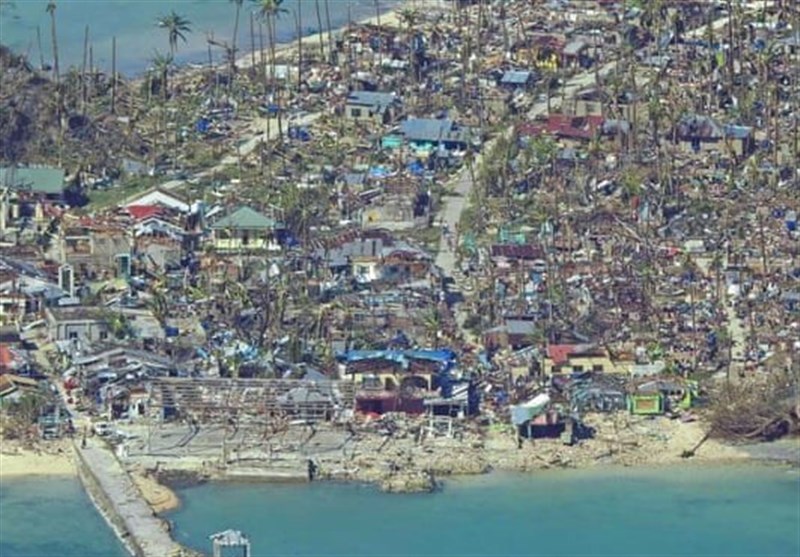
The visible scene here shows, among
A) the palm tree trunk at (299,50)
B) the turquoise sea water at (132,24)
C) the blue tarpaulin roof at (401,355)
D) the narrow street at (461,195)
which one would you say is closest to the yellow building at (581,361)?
the blue tarpaulin roof at (401,355)

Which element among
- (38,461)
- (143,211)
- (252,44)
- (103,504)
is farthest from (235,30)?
(103,504)

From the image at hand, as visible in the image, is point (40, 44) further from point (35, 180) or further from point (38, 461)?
point (38, 461)

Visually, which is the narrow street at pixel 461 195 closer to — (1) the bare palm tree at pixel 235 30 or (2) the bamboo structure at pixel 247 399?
(2) the bamboo structure at pixel 247 399

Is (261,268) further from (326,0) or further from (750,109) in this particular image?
(326,0)

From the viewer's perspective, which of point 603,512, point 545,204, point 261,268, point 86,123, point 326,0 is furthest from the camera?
point 326,0

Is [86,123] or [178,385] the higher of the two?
[86,123]

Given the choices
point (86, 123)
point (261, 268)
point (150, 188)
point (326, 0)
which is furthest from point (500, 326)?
point (326, 0)
